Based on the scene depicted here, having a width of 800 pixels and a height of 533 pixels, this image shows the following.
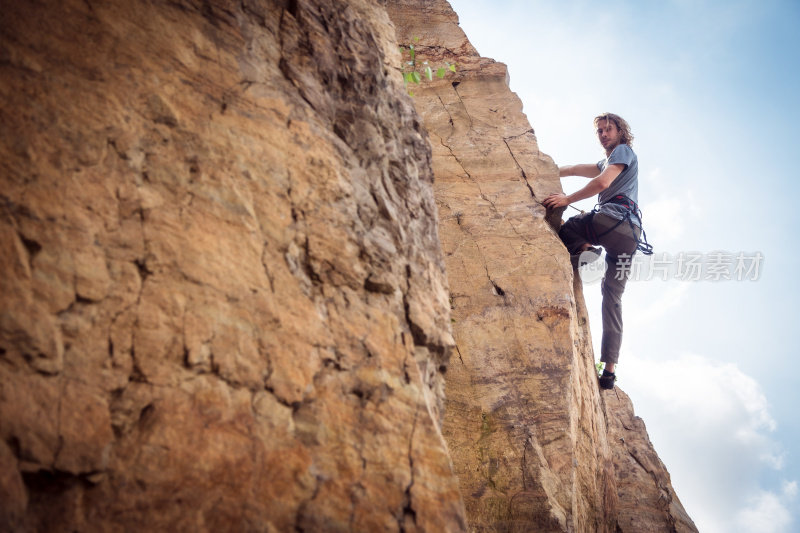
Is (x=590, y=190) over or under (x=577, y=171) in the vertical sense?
under

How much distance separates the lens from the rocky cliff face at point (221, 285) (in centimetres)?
226

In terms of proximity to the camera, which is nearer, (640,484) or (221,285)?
(221,285)

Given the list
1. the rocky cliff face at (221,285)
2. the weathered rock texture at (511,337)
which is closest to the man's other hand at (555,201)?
the weathered rock texture at (511,337)

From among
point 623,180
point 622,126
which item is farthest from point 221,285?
point 622,126

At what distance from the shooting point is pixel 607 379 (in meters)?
7.09

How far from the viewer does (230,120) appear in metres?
3.24

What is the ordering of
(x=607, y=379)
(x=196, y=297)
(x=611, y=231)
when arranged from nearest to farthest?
(x=196, y=297), (x=611, y=231), (x=607, y=379)

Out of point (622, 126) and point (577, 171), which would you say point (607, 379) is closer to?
point (577, 171)

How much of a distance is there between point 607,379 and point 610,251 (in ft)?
6.03

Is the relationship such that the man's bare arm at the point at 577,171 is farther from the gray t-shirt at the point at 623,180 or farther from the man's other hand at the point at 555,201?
the man's other hand at the point at 555,201

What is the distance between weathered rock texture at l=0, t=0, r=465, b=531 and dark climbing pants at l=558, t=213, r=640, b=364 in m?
3.73

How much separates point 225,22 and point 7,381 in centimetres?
268

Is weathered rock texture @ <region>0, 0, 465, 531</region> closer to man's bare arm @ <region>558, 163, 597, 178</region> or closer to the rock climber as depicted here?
the rock climber

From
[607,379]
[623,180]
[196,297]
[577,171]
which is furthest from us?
[577,171]
